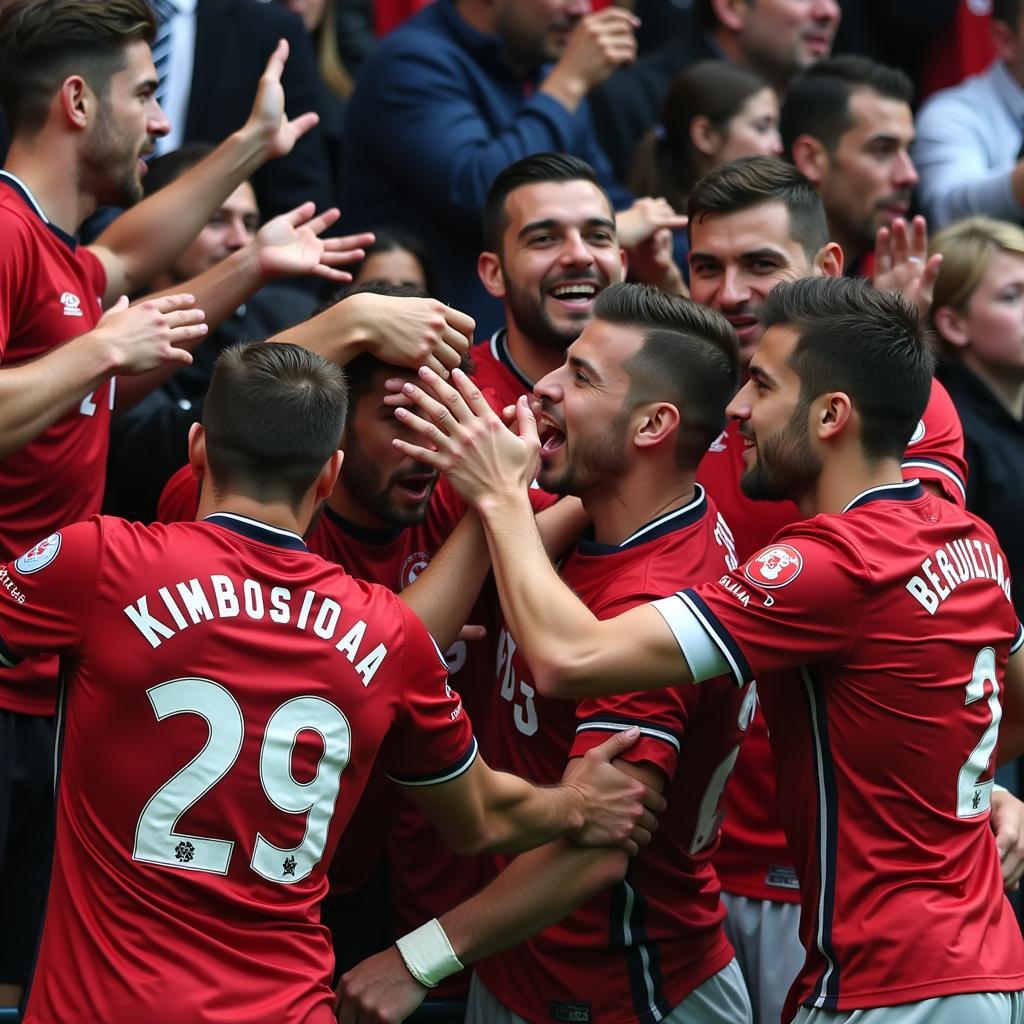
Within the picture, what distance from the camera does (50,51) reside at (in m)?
4.91

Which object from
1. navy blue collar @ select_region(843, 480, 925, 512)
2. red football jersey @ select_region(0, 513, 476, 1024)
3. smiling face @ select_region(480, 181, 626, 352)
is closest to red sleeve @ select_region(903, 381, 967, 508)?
navy blue collar @ select_region(843, 480, 925, 512)

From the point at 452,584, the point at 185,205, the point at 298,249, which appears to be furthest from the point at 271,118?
the point at 452,584

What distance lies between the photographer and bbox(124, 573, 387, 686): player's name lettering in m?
3.45

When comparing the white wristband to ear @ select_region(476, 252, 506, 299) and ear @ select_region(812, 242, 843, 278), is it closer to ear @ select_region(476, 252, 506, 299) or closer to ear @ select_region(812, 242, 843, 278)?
ear @ select_region(476, 252, 506, 299)

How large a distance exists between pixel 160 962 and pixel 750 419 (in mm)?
1883

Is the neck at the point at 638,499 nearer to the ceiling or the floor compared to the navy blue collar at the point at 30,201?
nearer to the floor

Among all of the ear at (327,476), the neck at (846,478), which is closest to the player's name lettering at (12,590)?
the ear at (327,476)

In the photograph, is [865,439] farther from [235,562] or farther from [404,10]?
[404,10]

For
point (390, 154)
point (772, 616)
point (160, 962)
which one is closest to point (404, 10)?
point (390, 154)

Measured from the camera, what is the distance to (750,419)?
4.20 meters

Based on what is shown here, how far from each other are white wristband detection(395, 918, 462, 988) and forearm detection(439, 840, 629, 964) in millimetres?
19

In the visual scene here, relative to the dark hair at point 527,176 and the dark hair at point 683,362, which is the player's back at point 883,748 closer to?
the dark hair at point 683,362

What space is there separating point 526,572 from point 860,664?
78 centimetres

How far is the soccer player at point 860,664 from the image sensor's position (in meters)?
3.75
